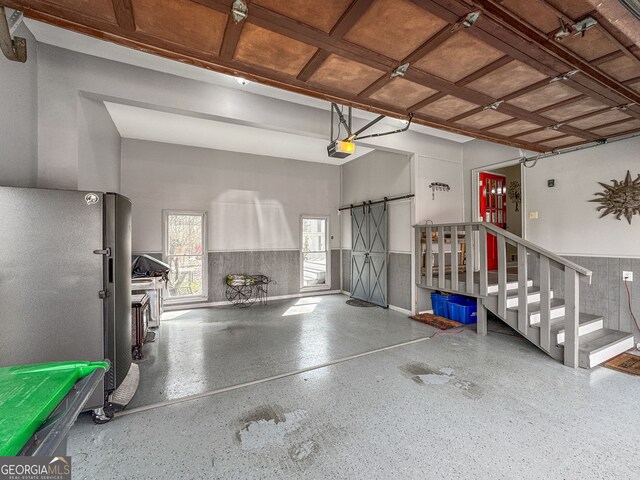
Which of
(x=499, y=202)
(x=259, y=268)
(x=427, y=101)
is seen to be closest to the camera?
(x=427, y=101)

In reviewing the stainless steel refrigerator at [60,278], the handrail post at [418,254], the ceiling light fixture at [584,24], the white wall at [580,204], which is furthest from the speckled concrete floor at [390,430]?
the ceiling light fixture at [584,24]

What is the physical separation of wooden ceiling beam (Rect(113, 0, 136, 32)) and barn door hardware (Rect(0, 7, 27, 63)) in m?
0.65

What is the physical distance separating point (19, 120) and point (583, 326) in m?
6.58

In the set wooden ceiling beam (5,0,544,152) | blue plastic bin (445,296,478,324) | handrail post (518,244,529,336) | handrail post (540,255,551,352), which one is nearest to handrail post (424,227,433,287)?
blue plastic bin (445,296,478,324)

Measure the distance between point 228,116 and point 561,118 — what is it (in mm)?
3901

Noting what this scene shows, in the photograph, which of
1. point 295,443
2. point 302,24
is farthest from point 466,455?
point 302,24

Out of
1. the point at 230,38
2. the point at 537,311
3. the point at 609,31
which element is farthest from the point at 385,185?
the point at 230,38

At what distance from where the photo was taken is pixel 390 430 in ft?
7.23

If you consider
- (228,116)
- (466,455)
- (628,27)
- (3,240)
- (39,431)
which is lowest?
(466,455)

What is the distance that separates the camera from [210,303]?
20.7ft

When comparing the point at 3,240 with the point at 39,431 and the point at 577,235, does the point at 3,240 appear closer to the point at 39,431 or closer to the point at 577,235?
the point at 39,431

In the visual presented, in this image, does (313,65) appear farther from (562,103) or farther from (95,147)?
(95,147)

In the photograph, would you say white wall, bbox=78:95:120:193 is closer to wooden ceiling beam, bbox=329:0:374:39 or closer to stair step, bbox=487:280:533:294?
wooden ceiling beam, bbox=329:0:374:39

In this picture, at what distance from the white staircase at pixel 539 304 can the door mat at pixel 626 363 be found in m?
0.07
